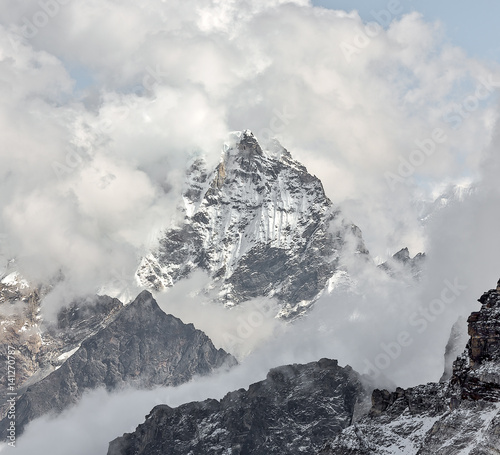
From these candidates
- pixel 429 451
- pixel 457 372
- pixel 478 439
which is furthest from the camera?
pixel 457 372

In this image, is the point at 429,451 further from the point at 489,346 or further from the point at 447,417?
the point at 489,346

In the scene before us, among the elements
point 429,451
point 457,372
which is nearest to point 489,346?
point 457,372

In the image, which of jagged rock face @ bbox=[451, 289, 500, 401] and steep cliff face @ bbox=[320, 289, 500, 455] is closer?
steep cliff face @ bbox=[320, 289, 500, 455]

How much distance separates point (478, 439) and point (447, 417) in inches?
730

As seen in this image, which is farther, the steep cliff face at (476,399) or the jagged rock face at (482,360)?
the jagged rock face at (482,360)

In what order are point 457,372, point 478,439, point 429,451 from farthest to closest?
point 457,372 < point 429,451 < point 478,439

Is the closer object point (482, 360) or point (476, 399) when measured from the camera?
point (476, 399)

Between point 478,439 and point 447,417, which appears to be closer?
point 478,439

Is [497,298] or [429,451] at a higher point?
[497,298]

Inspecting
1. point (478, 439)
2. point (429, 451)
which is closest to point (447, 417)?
point (429, 451)

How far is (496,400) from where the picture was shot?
168125 mm

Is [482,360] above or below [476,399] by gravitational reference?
above

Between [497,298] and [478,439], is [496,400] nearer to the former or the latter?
[478,439]

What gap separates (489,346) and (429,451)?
24.0m
